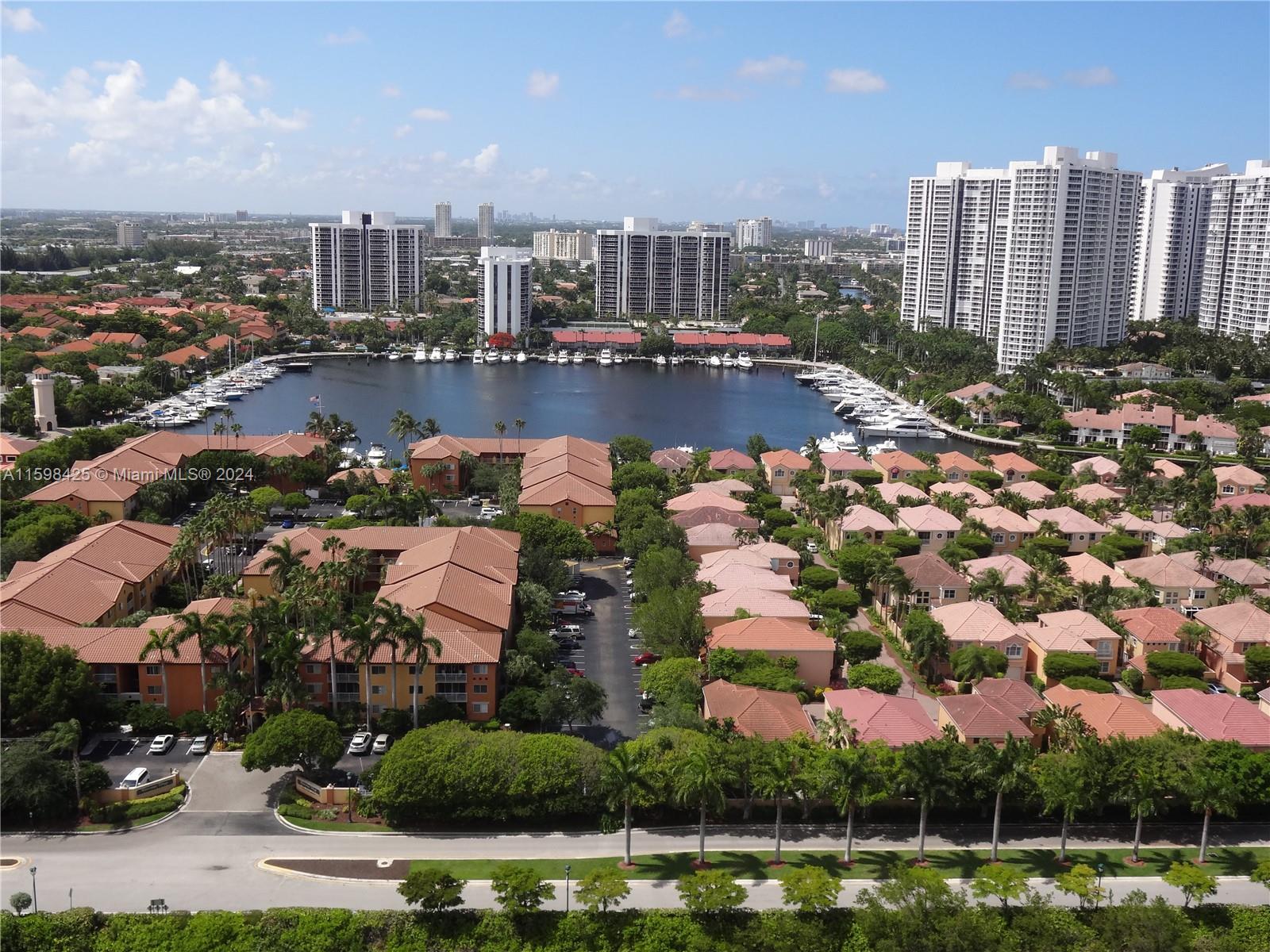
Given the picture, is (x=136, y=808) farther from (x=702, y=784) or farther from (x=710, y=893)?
(x=710, y=893)

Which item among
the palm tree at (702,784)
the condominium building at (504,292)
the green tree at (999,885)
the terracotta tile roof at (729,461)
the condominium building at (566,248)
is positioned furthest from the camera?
the condominium building at (566,248)

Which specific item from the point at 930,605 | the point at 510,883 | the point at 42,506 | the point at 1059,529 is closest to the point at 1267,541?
the point at 1059,529

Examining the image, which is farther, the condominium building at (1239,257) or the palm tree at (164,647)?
the condominium building at (1239,257)

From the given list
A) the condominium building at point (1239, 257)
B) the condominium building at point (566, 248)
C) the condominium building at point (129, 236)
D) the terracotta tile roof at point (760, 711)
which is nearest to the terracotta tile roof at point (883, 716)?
the terracotta tile roof at point (760, 711)

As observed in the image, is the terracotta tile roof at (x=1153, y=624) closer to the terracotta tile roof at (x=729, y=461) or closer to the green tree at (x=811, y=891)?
the green tree at (x=811, y=891)

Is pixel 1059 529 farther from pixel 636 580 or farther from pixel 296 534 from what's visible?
pixel 296 534

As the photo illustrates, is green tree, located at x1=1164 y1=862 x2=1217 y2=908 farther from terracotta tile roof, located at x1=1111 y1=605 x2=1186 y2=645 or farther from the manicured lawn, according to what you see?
terracotta tile roof, located at x1=1111 y1=605 x2=1186 y2=645
